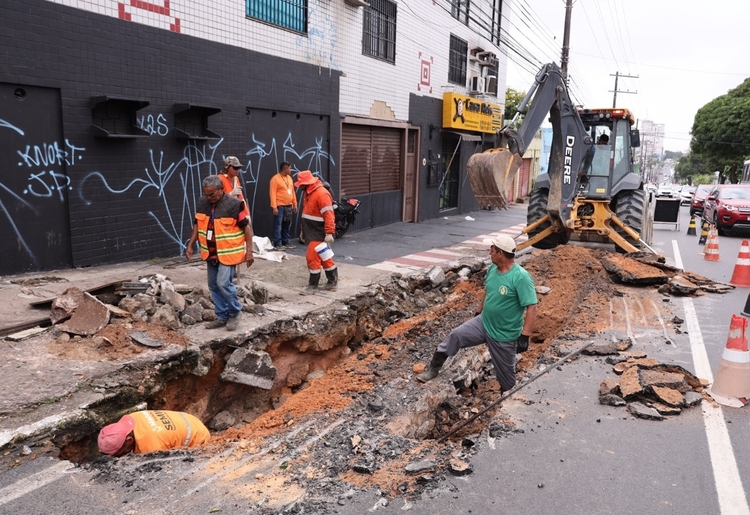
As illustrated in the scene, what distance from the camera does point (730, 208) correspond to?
693 inches

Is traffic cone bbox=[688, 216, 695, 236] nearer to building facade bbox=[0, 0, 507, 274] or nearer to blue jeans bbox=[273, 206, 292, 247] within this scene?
building facade bbox=[0, 0, 507, 274]

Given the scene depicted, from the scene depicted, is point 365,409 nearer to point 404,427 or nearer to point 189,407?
point 404,427

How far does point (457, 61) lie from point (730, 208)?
997 centimetres

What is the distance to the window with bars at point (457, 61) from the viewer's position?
19000mm

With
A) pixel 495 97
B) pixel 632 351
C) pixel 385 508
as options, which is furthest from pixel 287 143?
pixel 495 97

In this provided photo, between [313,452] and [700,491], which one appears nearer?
[700,491]

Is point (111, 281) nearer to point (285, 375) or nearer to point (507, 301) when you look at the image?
point (285, 375)

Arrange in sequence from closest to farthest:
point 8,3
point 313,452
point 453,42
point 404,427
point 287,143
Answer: point 313,452 < point 404,427 < point 8,3 < point 287,143 < point 453,42

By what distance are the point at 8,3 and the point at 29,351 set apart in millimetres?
4561

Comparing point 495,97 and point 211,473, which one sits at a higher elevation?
point 495,97

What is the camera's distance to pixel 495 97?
2270 centimetres

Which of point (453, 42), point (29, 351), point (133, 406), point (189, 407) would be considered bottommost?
point (189, 407)

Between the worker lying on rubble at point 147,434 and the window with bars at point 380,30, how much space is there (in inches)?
461

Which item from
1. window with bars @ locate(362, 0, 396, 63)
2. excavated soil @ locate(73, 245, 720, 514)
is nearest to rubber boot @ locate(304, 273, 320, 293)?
excavated soil @ locate(73, 245, 720, 514)
